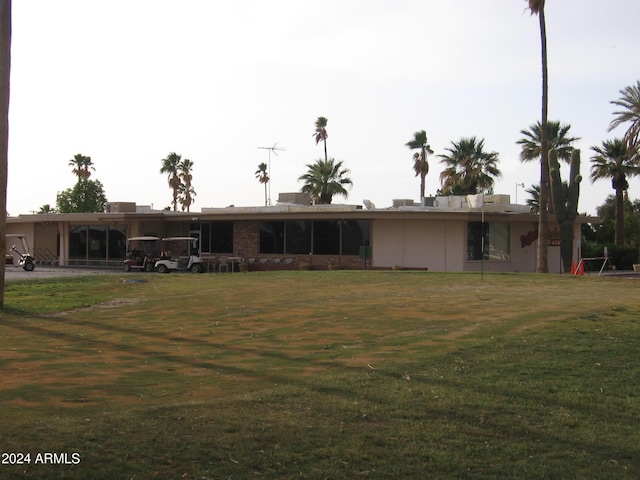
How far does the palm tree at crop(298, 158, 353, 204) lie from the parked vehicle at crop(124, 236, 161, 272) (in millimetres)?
16875

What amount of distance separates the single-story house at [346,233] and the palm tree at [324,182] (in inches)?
493

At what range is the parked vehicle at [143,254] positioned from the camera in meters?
37.0

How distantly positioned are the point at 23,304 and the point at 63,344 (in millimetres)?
6753

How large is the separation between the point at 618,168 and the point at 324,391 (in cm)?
4607

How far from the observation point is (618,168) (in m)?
49.6

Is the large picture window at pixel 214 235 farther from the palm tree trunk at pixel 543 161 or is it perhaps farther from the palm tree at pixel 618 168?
the palm tree at pixel 618 168

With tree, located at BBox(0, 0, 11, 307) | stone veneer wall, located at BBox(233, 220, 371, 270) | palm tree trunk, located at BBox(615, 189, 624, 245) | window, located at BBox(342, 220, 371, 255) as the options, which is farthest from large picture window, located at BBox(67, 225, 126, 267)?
palm tree trunk, located at BBox(615, 189, 624, 245)

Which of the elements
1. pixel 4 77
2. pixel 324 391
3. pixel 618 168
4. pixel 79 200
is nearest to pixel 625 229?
pixel 618 168

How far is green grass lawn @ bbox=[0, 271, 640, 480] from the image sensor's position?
20.6 ft

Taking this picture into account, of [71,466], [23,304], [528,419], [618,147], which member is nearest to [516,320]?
[528,419]

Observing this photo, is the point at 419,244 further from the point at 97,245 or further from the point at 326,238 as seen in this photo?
the point at 97,245

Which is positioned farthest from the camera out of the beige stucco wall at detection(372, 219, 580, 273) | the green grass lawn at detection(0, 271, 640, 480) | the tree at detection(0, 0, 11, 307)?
the beige stucco wall at detection(372, 219, 580, 273)

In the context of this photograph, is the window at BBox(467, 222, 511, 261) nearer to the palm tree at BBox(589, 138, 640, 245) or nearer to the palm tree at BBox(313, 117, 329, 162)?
the palm tree at BBox(589, 138, 640, 245)

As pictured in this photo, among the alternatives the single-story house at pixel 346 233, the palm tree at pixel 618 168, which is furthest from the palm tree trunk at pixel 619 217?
the single-story house at pixel 346 233
